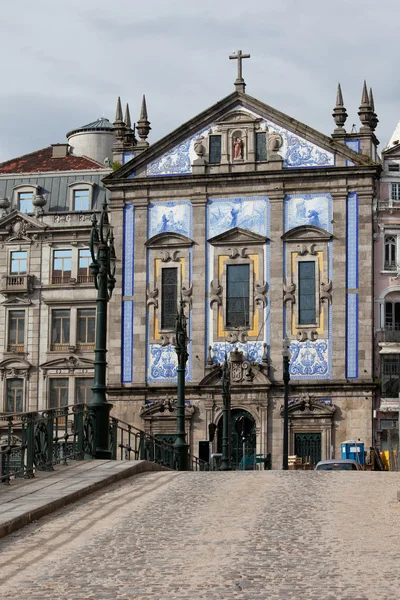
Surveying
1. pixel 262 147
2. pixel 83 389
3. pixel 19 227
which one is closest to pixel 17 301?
pixel 19 227

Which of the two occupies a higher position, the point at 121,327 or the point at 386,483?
the point at 121,327

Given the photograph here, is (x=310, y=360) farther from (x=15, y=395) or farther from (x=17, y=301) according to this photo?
(x=17, y=301)

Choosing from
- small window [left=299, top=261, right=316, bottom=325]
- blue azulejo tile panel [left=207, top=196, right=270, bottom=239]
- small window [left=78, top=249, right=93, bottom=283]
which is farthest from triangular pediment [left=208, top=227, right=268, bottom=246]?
small window [left=78, top=249, right=93, bottom=283]

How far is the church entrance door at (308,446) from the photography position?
60.0 meters

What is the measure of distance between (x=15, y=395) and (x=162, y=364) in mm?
8169

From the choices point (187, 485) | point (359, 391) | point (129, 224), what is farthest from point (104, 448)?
point (129, 224)

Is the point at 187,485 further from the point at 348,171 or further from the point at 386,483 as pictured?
the point at 348,171

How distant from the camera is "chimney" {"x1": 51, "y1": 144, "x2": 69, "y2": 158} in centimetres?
7500

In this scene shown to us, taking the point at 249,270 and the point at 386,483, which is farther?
the point at 249,270

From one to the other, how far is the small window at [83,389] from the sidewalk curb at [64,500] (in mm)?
38830

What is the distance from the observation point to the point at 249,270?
206ft

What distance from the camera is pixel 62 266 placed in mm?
68000

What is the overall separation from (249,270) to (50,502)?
43.5m

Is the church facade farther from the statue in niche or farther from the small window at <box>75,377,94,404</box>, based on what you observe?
the small window at <box>75,377,94,404</box>
